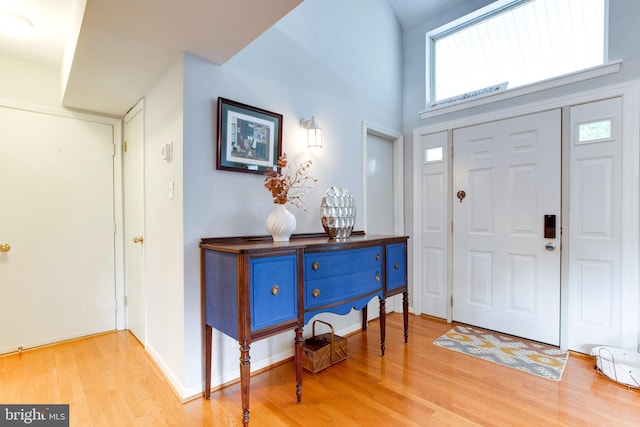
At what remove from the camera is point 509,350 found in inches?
100

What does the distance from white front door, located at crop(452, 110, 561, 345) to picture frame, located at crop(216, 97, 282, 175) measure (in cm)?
196

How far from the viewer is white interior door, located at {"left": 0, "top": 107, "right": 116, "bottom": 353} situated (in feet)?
8.20

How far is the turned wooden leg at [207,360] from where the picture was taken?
1.86m

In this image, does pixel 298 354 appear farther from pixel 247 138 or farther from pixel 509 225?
pixel 509 225

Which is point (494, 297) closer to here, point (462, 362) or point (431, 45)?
point (462, 362)

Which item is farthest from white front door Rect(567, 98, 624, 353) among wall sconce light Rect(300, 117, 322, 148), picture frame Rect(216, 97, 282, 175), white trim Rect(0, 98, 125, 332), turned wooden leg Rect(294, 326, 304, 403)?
white trim Rect(0, 98, 125, 332)

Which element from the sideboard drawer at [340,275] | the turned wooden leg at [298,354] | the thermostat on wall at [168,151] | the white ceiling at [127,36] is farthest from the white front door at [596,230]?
the thermostat on wall at [168,151]

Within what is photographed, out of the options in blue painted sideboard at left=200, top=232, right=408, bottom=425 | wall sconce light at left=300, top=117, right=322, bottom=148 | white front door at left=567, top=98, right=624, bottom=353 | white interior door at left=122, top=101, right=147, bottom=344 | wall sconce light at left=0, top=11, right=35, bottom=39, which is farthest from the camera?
white interior door at left=122, top=101, right=147, bottom=344

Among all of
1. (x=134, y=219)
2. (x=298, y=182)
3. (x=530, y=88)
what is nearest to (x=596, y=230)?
(x=530, y=88)

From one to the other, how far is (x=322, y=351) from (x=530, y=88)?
9.34ft

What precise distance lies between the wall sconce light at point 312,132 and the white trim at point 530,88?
5.12ft

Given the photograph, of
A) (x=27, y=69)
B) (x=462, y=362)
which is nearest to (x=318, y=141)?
(x=462, y=362)

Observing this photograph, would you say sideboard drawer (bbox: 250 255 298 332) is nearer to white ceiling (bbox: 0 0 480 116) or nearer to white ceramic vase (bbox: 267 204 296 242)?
white ceramic vase (bbox: 267 204 296 242)

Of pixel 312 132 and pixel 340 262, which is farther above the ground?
pixel 312 132
